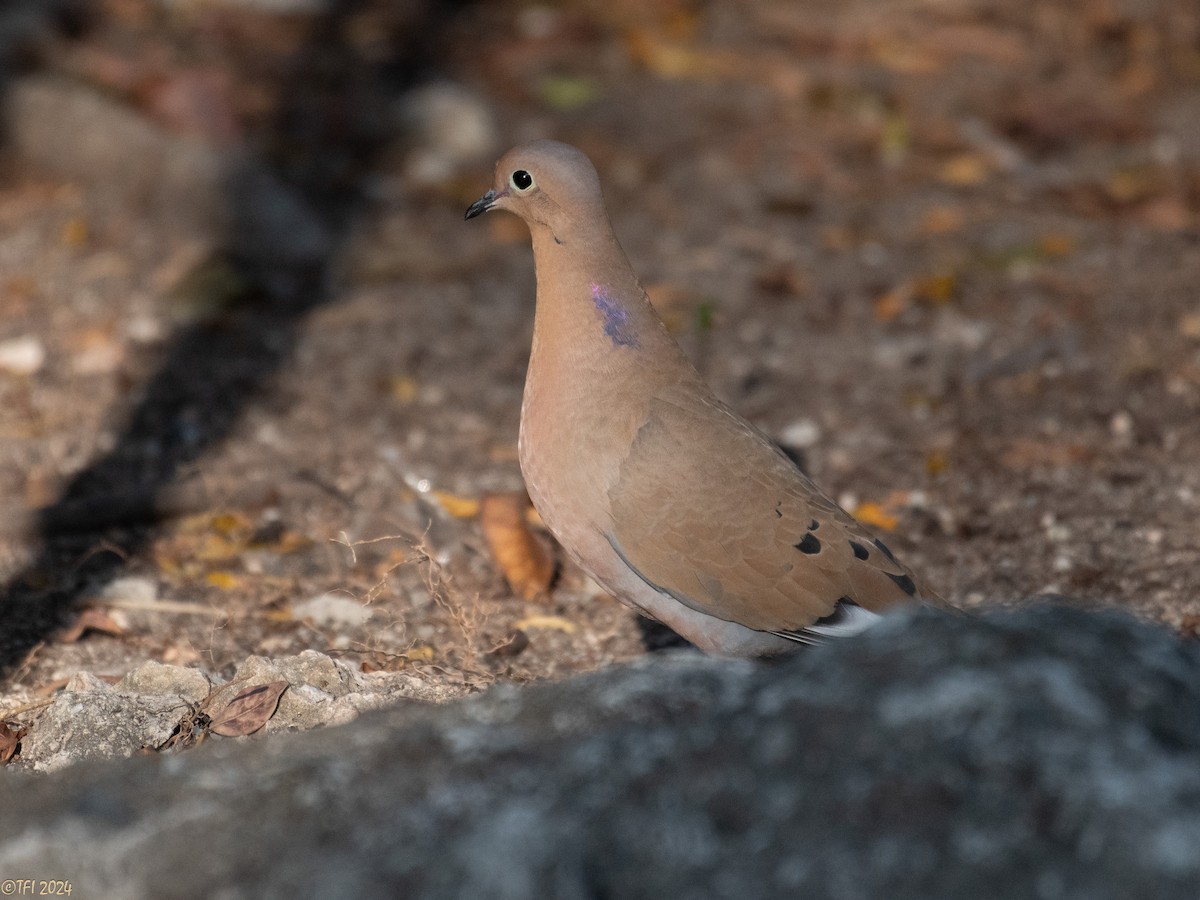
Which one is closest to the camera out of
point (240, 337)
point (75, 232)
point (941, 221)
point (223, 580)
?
point (223, 580)

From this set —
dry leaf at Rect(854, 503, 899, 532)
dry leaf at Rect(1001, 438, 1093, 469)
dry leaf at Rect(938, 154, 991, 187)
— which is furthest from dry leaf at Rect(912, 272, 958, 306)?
dry leaf at Rect(854, 503, 899, 532)

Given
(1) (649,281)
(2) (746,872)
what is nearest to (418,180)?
(1) (649,281)

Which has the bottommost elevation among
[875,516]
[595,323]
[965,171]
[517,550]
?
[517,550]

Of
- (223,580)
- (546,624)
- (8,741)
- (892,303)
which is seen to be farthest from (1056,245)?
(8,741)

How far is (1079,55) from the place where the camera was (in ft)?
25.6

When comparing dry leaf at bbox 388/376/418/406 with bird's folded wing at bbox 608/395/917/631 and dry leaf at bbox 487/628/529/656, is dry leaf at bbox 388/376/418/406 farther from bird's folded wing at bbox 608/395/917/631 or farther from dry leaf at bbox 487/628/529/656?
bird's folded wing at bbox 608/395/917/631

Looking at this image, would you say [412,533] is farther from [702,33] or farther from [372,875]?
[702,33]

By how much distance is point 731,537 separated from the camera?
321 cm

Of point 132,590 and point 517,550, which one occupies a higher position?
point 517,550

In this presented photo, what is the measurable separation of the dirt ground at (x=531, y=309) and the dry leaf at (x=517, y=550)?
0.06 metres

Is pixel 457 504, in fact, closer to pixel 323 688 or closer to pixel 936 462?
pixel 323 688

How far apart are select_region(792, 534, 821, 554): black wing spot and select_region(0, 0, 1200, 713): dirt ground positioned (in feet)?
2.83

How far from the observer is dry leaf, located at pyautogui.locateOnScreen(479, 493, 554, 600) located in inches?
165

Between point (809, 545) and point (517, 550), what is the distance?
1.23 m
